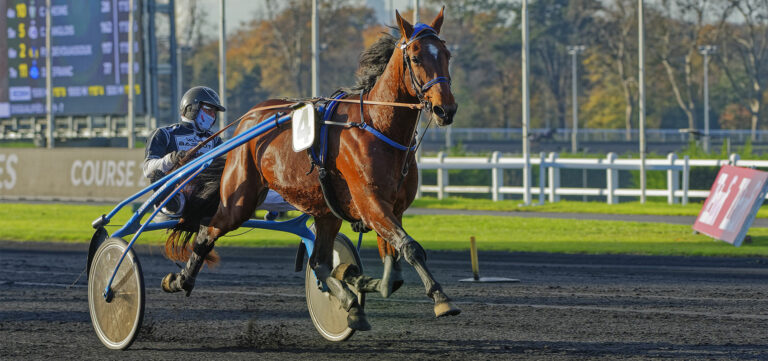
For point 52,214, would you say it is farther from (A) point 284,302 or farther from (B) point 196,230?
(B) point 196,230

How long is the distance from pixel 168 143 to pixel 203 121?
0.29 meters

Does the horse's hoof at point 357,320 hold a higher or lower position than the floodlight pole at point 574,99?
lower

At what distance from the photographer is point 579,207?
24422 mm

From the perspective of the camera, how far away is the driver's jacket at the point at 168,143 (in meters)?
7.48

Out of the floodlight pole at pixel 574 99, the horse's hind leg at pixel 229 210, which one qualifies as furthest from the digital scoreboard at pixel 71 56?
the floodlight pole at pixel 574 99

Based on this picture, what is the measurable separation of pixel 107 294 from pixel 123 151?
1367cm

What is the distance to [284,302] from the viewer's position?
31.0 ft

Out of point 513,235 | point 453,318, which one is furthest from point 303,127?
point 513,235

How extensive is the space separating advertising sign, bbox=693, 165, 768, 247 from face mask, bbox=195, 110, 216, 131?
851 cm

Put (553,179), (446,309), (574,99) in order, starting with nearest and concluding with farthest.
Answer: (446,309) < (553,179) < (574,99)

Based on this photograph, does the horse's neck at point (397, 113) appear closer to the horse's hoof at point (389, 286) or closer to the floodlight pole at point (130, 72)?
the horse's hoof at point (389, 286)

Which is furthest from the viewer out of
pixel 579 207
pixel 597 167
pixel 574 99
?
pixel 574 99

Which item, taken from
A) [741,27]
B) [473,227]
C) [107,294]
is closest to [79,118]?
[473,227]

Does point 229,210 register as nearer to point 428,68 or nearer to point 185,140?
point 185,140
